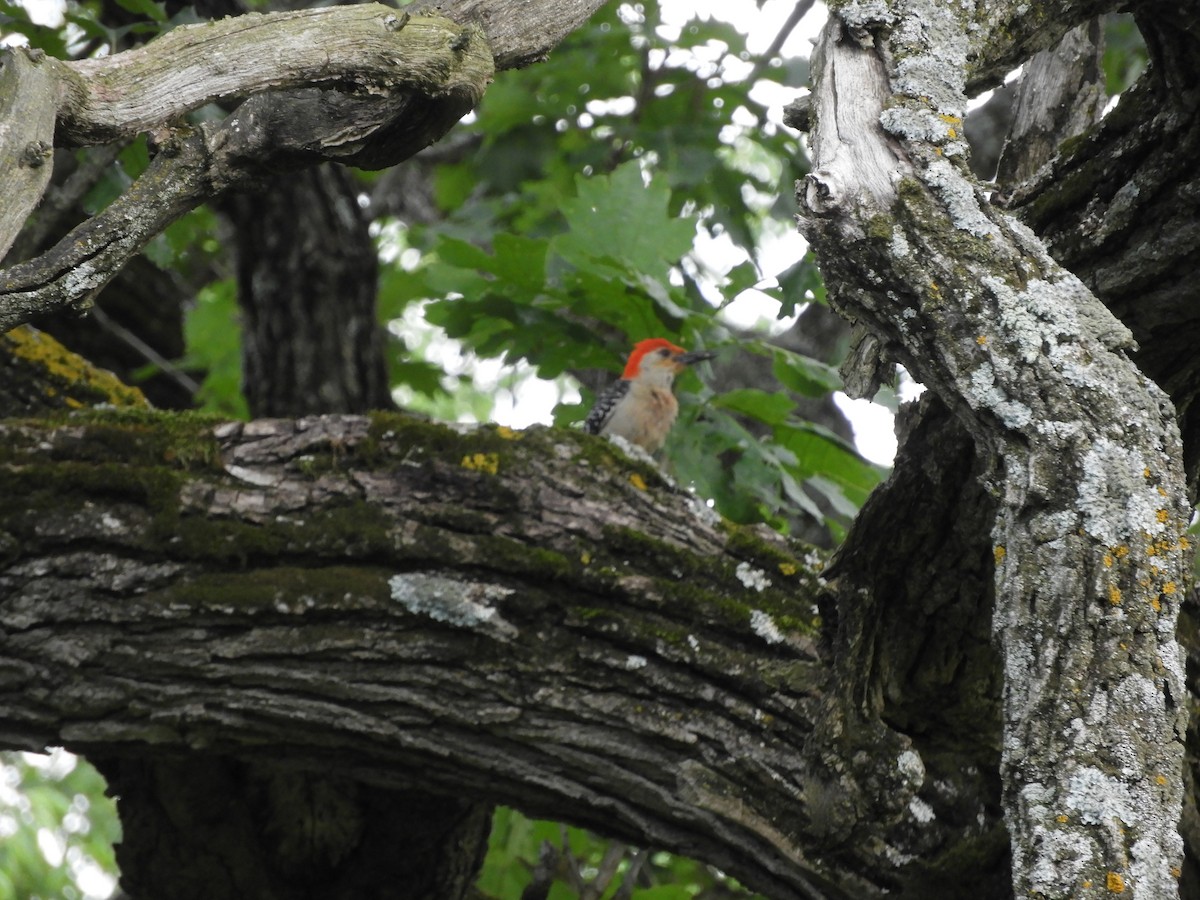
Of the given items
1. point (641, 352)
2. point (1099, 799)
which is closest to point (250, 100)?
point (1099, 799)

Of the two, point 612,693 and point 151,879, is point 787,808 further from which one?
point 151,879

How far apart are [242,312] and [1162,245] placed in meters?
4.31

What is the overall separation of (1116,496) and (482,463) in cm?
192

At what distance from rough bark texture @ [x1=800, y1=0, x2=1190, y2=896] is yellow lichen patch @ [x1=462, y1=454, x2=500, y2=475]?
1540 millimetres

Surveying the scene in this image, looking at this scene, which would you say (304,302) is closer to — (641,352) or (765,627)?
(641,352)

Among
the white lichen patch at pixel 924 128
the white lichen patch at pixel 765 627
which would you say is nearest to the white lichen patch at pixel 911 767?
the white lichen patch at pixel 765 627

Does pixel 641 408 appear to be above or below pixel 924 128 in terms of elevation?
above

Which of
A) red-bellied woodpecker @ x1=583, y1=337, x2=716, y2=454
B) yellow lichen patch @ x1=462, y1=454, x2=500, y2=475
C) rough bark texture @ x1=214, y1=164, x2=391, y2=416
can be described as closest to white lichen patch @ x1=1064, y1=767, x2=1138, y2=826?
yellow lichen patch @ x1=462, y1=454, x2=500, y2=475

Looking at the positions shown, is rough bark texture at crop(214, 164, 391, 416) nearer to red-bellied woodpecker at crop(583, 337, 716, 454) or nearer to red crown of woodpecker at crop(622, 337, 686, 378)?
red crown of woodpecker at crop(622, 337, 686, 378)

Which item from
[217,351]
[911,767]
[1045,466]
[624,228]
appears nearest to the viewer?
[1045,466]

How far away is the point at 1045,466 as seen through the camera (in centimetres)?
178

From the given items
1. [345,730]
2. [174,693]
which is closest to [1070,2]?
[345,730]

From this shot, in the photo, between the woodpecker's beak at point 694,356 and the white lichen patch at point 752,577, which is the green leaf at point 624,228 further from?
the white lichen patch at point 752,577

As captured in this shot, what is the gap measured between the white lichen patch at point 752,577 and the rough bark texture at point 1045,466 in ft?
4.55
